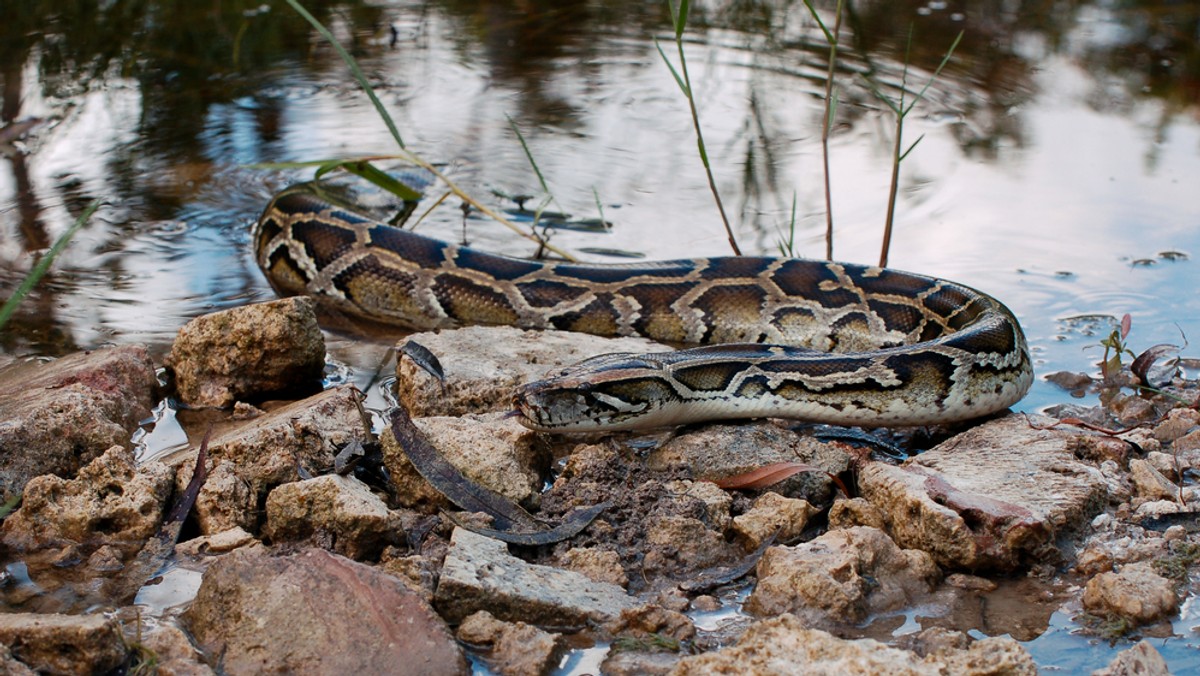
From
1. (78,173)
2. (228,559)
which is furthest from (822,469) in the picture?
(78,173)

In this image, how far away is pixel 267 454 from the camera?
503 centimetres

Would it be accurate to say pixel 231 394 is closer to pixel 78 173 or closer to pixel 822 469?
pixel 822 469

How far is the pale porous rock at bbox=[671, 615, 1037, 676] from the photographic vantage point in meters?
3.59

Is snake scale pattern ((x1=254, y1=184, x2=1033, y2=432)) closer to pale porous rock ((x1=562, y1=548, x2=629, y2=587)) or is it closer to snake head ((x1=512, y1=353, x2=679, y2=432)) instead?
snake head ((x1=512, y1=353, x2=679, y2=432))

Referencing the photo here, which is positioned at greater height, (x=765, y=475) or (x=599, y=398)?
(x=599, y=398)

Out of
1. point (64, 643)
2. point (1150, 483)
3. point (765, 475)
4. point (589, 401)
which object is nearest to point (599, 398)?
point (589, 401)

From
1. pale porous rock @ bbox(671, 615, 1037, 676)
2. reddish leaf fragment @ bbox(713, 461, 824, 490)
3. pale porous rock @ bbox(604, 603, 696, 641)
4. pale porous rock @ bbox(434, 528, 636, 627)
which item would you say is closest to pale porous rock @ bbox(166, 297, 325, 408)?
pale porous rock @ bbox(434, 528, 636, 627)

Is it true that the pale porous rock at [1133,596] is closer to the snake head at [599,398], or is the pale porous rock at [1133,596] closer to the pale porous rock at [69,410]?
the snake head at [599,398]

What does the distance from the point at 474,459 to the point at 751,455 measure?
128 cm

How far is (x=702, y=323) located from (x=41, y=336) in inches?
164

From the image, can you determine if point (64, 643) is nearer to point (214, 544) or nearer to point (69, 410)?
point (214, 544)

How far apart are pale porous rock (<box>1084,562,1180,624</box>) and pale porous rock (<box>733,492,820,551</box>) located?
113 centimetres

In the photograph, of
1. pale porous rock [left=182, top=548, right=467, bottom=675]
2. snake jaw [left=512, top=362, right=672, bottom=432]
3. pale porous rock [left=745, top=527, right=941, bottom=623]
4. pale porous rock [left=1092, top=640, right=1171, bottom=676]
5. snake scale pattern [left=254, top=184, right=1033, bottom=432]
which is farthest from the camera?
snake scale pattern [left=254, top=184, right=1033, bottom=432]

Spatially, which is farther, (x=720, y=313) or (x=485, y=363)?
(x=720, y=313)
